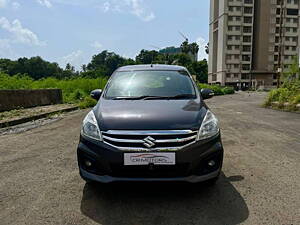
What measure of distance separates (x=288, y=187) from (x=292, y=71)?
12.3 m

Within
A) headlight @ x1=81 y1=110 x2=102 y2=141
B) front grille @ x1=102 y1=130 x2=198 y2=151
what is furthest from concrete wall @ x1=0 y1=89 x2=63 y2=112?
front grille @ x1=102 y1=130 x2=198 y2=151

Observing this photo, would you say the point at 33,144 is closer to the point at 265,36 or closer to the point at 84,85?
the point at 84,85

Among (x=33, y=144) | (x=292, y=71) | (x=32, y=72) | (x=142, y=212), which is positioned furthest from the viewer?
(x=32, y=72)

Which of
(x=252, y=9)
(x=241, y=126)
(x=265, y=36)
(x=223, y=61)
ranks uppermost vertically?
(x=252, y=9)

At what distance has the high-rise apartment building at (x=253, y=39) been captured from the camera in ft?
213

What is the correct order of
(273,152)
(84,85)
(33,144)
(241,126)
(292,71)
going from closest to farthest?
(273,152) → (33,144) → (241,126) → (292,71) → (84,85)

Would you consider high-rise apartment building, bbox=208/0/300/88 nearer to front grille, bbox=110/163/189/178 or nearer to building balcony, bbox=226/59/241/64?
building balcony, bbox=226/59/241/64

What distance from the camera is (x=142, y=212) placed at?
256 cm

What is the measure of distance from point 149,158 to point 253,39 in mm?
72994

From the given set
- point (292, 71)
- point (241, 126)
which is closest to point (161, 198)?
point (241, 126)

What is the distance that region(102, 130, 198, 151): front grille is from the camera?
2492 mm

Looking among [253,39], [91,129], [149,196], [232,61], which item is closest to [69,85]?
[91,129]

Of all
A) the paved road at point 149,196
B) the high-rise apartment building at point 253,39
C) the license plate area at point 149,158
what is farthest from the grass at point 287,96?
the high-rise apartment building at point 253,39

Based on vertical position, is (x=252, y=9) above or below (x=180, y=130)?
above
